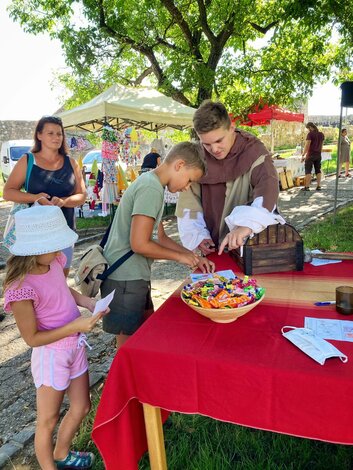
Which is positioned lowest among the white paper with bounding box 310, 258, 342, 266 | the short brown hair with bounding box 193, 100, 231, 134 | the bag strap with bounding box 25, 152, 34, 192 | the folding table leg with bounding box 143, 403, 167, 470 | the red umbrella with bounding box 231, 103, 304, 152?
the folding table leg with bounding box 143, 403, 167, 470

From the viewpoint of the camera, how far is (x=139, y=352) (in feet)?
4.19

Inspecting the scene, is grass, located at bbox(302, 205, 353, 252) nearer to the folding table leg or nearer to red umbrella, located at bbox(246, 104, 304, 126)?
red umbrella, located at bbox(246, 104, 304, 126)

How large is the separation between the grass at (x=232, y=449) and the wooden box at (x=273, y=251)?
2.80 feet

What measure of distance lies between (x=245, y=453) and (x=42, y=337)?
115cm

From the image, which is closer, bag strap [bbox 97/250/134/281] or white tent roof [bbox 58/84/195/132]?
bag strap [bbox 97/250/134/281]

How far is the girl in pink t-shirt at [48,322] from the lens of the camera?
1.54m

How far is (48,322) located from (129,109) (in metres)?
6.19

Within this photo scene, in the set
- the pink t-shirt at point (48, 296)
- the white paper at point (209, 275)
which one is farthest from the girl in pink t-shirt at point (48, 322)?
the white paper at point (209, 275)

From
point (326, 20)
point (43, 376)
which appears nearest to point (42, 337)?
point (43, 376)

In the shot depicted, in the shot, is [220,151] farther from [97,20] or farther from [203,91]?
[97,20]

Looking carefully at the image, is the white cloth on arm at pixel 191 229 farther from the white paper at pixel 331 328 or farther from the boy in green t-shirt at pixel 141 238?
the white paper at pixel 331 328

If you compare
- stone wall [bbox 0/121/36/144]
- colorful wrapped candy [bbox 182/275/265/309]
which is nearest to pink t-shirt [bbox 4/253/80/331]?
colorful wrapped candy [bbox 182/275/265/309]

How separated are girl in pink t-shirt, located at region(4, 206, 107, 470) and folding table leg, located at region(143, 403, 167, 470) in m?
0.39

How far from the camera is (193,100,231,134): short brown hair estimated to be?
6.68ft
